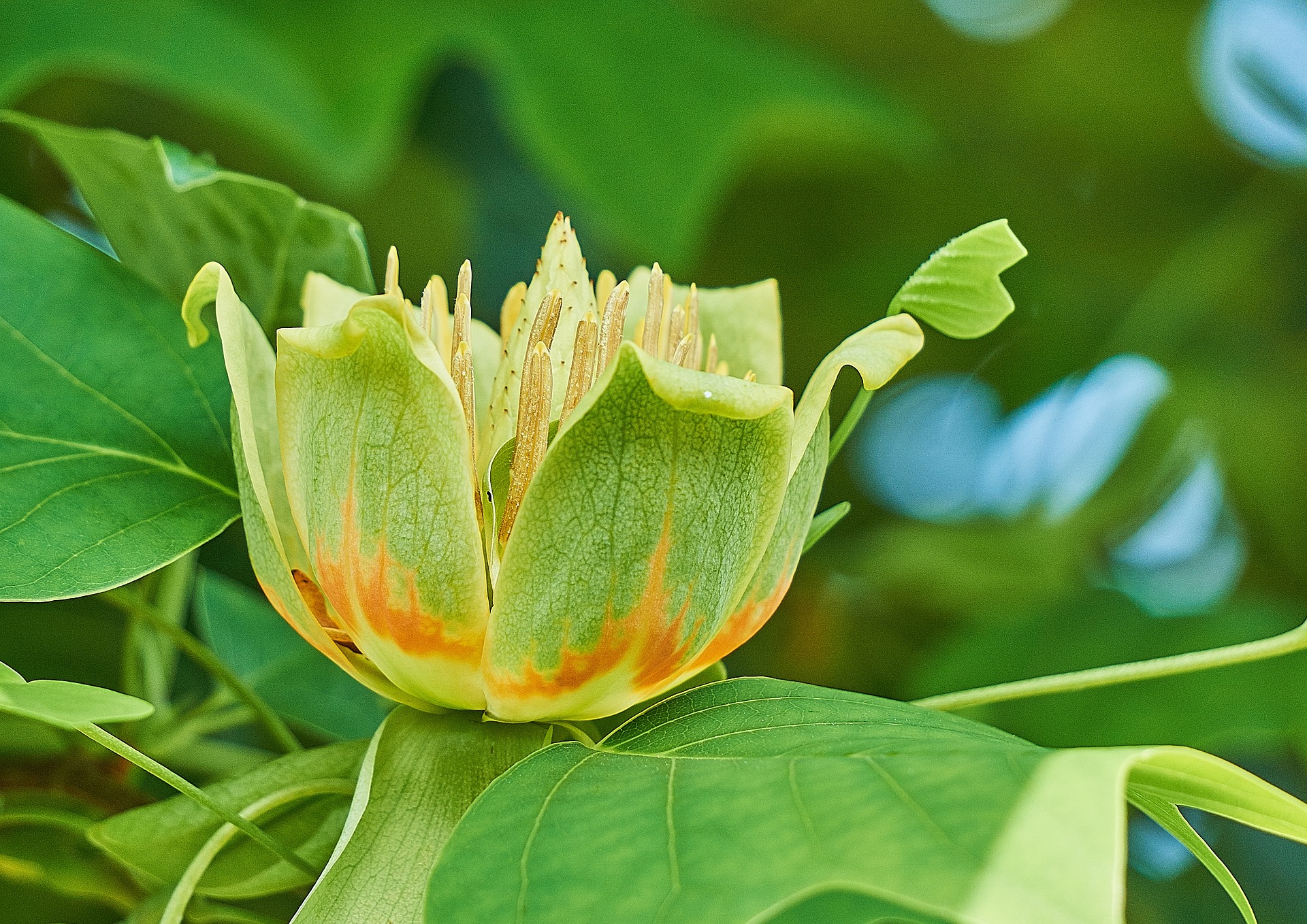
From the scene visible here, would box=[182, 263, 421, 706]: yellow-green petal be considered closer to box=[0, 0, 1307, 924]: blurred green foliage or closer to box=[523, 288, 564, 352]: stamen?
box=[523, 288, 564, 352]: stamen

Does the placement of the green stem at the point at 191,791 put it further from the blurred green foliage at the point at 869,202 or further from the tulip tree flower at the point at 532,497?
the blurred green foliage at the point at 869,202

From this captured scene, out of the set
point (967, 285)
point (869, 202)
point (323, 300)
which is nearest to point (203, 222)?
point (323, 300)

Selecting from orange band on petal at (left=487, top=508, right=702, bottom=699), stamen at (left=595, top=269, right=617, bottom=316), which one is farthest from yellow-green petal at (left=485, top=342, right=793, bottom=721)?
stamen at (left=595, top=269, right=617, bottom=316)

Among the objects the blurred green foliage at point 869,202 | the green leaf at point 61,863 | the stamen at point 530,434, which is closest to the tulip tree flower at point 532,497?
the stamen at point 530,434

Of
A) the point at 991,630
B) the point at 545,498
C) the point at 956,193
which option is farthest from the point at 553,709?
the point at 956,193

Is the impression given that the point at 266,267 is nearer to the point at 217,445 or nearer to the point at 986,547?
the point at 217,445

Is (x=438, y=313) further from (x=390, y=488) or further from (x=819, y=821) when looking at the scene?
(x=819, y=821)
